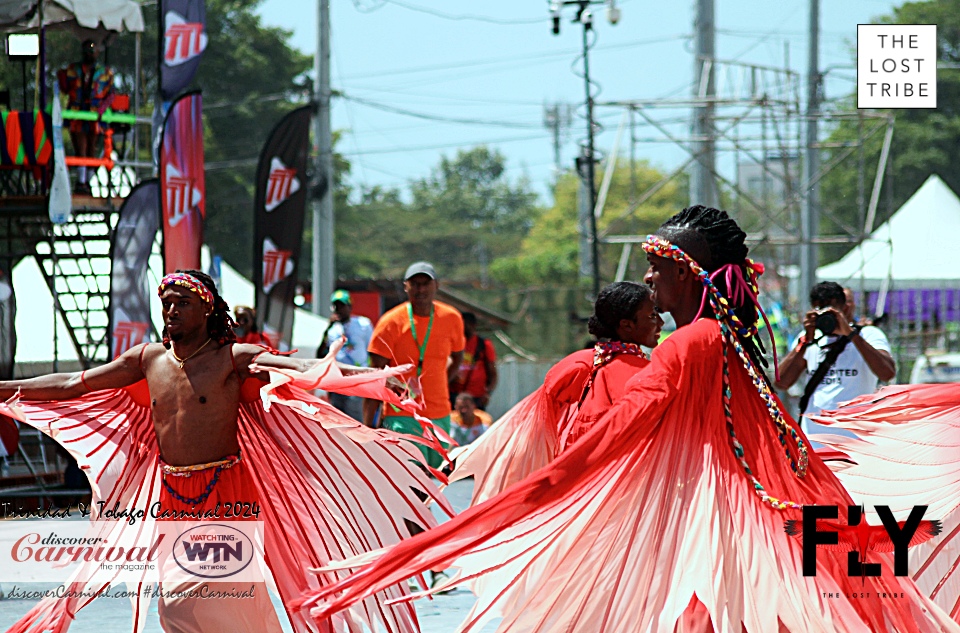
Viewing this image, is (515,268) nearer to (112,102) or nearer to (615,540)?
(112,102)

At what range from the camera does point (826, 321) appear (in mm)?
8227

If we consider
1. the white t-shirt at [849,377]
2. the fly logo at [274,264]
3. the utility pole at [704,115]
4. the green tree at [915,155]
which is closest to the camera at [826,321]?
the white t-shirt at [849,377]

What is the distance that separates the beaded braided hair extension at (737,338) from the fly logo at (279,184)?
10.4m

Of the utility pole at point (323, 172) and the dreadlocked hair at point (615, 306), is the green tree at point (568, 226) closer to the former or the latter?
the utility pole at point (323, 172)

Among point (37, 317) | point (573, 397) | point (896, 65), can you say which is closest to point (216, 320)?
point (573, 397)

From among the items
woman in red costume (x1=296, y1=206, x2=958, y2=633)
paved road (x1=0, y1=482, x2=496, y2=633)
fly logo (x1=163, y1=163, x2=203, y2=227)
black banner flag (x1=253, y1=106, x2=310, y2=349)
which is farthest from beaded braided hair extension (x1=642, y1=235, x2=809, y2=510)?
black banner flag (x1=253, y1=106, x2=310, y2=349)

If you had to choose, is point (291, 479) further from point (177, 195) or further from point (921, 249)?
point (921, 249)

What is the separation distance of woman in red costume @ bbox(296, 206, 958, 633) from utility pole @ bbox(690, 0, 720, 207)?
10795 millimetres

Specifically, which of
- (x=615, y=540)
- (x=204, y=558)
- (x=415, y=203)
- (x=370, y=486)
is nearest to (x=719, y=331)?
(x=615, y=540)

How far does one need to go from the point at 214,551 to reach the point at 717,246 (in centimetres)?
229

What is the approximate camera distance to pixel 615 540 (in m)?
3.77

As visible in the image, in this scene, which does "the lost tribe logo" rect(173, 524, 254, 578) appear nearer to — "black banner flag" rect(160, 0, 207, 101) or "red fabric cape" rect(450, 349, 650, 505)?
"red fabric cape" rect(450, 349, 650, 505)

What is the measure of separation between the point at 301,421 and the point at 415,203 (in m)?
87.0

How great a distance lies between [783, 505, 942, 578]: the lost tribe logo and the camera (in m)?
3.73
